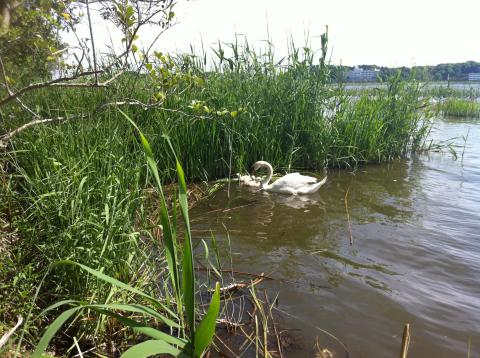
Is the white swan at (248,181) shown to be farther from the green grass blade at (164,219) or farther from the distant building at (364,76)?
the green grass blade at (164,219)

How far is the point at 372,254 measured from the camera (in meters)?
3.96

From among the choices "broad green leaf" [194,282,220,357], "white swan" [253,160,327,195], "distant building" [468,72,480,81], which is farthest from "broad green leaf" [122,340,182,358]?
"distant building" [468,72,480,81]

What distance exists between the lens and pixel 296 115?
6418 millimetres

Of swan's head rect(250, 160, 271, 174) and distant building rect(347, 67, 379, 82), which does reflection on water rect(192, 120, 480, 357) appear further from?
distant building rect(347, 67, 379, 82)

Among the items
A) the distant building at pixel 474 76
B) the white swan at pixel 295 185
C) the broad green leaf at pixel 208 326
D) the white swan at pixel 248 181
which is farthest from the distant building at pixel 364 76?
the distant building at pixel 474 76

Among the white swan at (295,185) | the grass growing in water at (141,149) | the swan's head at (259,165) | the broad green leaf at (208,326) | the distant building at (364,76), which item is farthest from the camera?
the distant building at (364,76)

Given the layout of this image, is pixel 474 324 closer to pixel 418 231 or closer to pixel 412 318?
pixel 412 318

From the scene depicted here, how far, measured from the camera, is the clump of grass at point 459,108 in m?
15.3

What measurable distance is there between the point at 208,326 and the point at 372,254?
2908 mm

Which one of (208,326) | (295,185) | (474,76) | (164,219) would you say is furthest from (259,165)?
(474,76)

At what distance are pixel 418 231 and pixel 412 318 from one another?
185 cm

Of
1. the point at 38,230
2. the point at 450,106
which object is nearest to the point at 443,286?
the point at 38,230

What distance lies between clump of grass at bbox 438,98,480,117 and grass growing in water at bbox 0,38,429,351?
876 centimetres

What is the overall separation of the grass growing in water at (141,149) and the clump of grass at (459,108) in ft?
28.8
